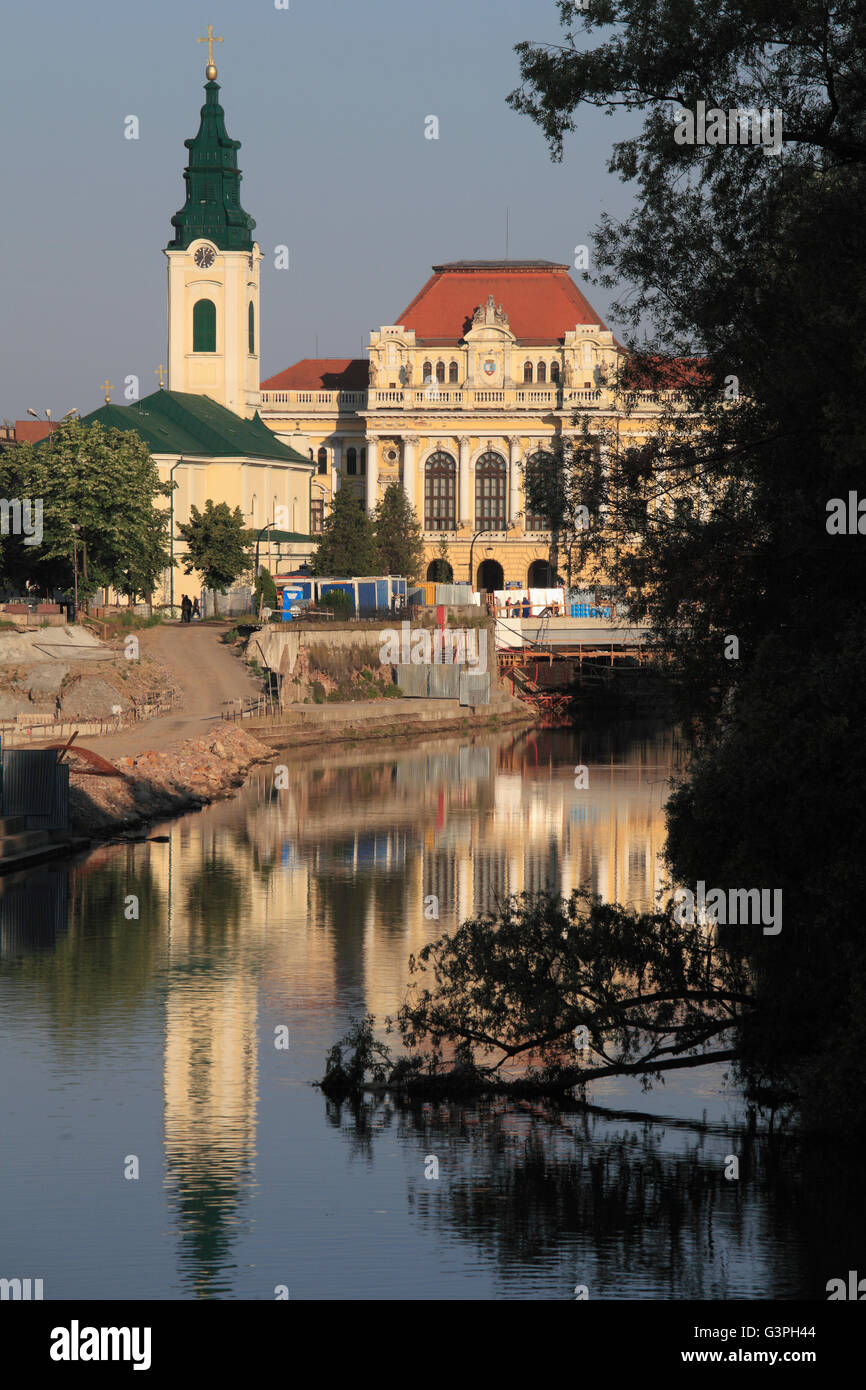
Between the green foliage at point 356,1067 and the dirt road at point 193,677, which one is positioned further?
the dirt road at point 193,677

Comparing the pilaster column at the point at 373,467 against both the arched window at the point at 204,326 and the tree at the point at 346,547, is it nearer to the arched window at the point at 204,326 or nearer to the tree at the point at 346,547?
the arched window at the point at 204,326

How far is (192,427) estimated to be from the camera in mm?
111812

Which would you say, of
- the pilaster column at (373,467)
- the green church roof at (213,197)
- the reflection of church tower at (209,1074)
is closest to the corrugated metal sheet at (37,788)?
the reflection of church tower at (209,1074)

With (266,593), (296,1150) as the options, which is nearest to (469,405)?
(266,593)

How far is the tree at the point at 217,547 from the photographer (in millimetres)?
92938

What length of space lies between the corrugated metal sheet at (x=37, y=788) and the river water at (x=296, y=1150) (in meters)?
2.59

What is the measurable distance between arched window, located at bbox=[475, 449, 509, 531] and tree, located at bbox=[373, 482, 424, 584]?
11115 millimetres

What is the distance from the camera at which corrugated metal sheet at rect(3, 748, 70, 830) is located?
43.5 m

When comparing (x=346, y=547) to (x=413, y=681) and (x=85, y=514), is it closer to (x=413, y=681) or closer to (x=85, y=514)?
(x=413, y=681)

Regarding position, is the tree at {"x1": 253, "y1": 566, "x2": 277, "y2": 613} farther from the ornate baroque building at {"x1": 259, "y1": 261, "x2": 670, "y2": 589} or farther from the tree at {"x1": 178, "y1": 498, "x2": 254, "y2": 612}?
the ornate baroque building at {"x1": 259, "y1": 261, "x2": 670, "y2": 589}

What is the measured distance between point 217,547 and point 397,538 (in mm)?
24585

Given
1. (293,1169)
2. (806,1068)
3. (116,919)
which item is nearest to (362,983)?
(116,919)

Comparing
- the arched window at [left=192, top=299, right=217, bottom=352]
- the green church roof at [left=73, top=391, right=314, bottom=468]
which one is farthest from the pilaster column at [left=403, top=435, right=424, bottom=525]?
the arched window at [left=192, top=299, right=217, bottom=352]

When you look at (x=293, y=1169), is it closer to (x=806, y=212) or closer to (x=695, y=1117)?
(x=695, y=1117)
